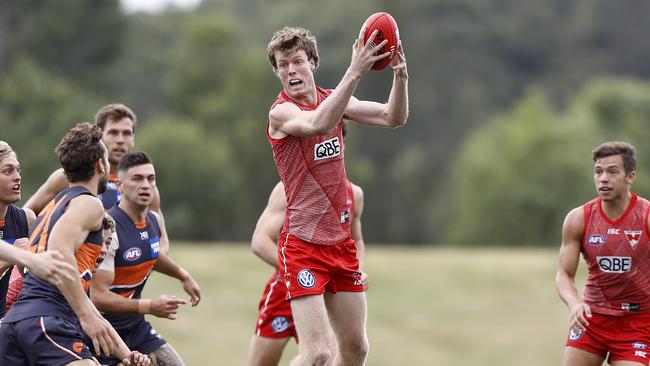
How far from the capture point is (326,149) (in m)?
8.69

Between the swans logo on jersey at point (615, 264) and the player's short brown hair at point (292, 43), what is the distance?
315 centimetres

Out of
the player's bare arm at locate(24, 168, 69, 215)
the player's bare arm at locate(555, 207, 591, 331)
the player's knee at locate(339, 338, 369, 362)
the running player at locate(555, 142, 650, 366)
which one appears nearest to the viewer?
the player's knee at locate(339, 338, 369, 362)

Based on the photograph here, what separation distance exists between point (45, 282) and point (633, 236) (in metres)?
5.04

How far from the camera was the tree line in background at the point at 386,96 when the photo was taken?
61.6 meters

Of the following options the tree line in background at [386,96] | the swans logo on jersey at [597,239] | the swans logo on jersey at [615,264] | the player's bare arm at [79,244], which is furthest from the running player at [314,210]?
the tree line in background at [386,96]

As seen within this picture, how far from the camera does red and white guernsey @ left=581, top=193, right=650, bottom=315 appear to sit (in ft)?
32.2

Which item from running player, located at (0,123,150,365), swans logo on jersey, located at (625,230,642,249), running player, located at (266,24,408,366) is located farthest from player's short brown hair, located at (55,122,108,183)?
swans logo on jersey, located at (625,230,642,249)

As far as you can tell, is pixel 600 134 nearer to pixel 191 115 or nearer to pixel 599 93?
pixel 599 93

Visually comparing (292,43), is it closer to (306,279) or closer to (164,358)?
(306,279)

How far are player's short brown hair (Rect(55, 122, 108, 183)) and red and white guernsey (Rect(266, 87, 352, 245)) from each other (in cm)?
142

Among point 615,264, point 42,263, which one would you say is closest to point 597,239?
point 615,264

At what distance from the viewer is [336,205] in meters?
8.81

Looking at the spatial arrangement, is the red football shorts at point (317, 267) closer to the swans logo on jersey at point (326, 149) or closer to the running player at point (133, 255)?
the swans logo on jersey at point (326, 149)

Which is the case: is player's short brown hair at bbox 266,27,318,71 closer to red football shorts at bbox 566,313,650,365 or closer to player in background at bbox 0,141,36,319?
player in background at bbox 0,141,36,319
